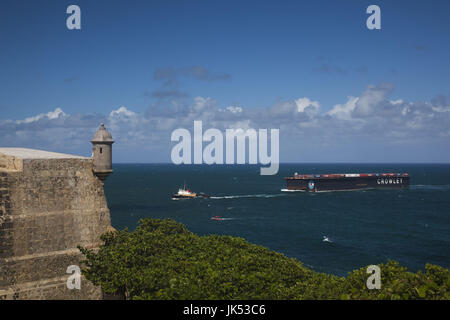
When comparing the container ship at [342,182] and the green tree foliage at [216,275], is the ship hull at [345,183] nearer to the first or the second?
the container ship at [342,182]

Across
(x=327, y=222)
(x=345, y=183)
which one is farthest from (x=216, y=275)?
(x=345, y=183)

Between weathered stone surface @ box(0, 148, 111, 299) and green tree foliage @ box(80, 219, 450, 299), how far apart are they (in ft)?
5.03

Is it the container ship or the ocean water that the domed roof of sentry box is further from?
the container ship

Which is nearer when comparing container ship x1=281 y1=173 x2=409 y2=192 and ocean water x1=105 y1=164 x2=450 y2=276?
ocean water x1=105 y1=164 x2=450 y2=276

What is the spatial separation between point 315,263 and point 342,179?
96463mm

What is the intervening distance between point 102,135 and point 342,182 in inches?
5040

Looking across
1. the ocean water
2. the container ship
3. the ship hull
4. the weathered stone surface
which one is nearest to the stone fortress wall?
the weathered stone surface

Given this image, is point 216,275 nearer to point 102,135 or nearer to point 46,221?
point 46,221

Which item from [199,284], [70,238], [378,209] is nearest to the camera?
[199,284]

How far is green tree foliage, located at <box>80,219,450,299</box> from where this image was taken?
16.3 metres

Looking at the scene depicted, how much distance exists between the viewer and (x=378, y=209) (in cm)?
9381

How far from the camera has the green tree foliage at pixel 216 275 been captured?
16266mm
